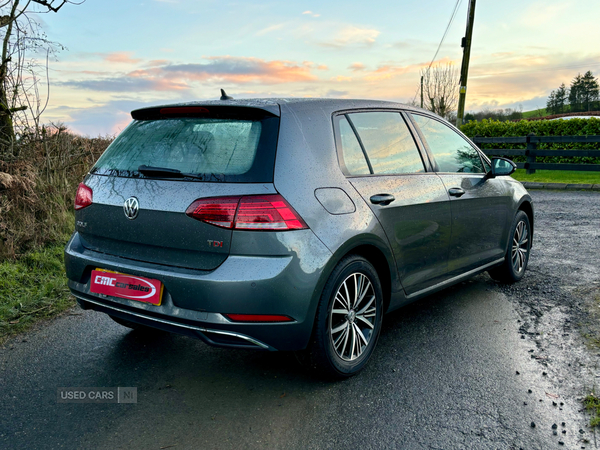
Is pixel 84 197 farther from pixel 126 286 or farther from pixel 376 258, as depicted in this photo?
pixel 376 258

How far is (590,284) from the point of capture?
5289 millimetres

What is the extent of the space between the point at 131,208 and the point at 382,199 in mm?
1582

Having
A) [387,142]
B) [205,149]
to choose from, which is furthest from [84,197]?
[387,142]

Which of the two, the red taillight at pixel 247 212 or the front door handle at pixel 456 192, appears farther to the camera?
the front door handle at pixel 456 192

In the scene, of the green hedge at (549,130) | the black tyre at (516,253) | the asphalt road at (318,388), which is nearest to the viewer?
the asphalt road at (318,388)

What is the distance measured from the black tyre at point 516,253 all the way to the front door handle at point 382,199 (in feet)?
7.53

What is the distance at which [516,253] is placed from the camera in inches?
215

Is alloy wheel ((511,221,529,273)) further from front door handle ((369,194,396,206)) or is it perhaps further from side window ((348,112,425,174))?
front door handle ((369,194,396,206))

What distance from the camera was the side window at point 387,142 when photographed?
358 centimetres

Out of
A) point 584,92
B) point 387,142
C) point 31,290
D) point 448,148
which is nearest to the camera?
point 387,142

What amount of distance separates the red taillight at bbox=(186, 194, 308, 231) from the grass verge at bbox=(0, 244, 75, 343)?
2.41 m

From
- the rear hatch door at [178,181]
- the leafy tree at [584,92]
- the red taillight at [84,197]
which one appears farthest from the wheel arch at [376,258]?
the leafy tree at [584,92]

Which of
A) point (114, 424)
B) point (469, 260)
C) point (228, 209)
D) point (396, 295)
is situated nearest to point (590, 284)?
point (469, 260)

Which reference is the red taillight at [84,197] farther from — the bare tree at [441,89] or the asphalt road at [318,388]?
the bare tree at [441,89]
